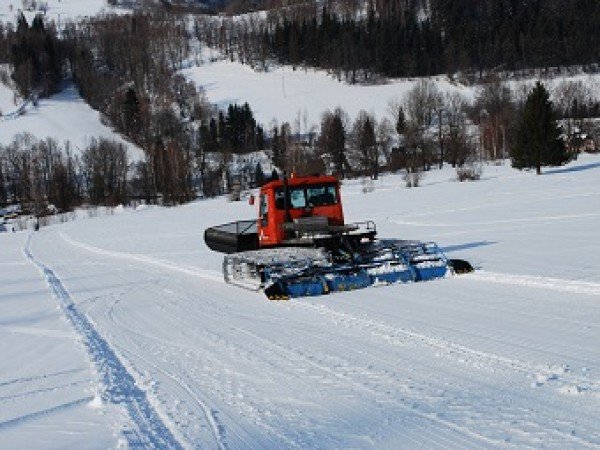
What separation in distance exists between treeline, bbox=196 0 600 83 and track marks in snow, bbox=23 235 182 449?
117 m

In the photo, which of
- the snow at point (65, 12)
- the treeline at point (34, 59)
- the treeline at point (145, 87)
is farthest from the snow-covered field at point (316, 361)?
the snow at point (65, 12)

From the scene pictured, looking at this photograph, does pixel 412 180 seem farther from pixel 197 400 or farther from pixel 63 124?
pixel 63 124

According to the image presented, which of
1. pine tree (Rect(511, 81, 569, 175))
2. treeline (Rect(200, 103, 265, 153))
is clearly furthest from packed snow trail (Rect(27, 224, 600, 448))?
treeline (Rect(200, 103, 265, 153))

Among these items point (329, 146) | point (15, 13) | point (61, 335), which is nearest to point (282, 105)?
point (329, 146)

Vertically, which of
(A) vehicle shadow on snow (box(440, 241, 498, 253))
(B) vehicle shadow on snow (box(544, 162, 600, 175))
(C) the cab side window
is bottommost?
(A) vehicle shadow on snow (box(440, 241, 498, 253))

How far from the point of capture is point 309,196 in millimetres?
15695

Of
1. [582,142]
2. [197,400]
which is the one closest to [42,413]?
[197,400]

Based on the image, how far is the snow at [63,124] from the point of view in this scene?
103 meters

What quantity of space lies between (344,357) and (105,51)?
152 meters

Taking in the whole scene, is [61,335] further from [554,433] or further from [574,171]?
[574,171]

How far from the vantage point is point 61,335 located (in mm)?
10609

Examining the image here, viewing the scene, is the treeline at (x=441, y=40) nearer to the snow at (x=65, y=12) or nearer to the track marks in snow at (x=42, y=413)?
the snow at (x=65, y=12)

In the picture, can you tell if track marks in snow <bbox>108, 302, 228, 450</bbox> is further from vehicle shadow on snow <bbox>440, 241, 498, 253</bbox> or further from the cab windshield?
vehicle shadow on snow <bbox>440, 241, 498, 253</bbox>

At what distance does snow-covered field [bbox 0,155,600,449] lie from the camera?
5.71 m
